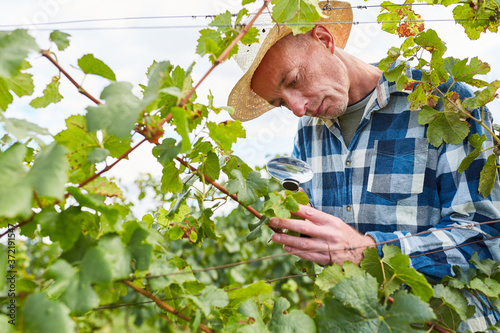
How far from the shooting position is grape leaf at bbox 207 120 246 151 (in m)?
0.95

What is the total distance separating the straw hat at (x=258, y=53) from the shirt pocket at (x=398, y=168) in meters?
0.72

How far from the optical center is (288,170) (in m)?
1.47

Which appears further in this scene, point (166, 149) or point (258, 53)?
point (258, 53)

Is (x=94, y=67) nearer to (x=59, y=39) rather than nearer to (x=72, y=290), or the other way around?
(x=59, y=39)

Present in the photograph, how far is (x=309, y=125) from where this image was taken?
2.63 metres

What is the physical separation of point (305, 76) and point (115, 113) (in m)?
1.48

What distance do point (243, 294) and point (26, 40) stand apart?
709 millimetres

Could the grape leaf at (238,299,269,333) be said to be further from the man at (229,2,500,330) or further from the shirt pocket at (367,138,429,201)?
the shirt pocket at (367,138,429,201)

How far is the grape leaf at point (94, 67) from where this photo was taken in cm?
81

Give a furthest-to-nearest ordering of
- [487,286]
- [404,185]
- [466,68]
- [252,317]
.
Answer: [404,185] → [466,68] → [487,286] → [252,317]

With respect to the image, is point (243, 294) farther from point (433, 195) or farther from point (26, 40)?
point (433, 195)

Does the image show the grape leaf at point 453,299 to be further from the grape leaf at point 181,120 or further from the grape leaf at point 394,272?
the grape leaf at point 181,120

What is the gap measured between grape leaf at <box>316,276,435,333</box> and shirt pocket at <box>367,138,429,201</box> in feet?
3.90

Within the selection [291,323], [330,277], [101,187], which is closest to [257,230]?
[330,277]
